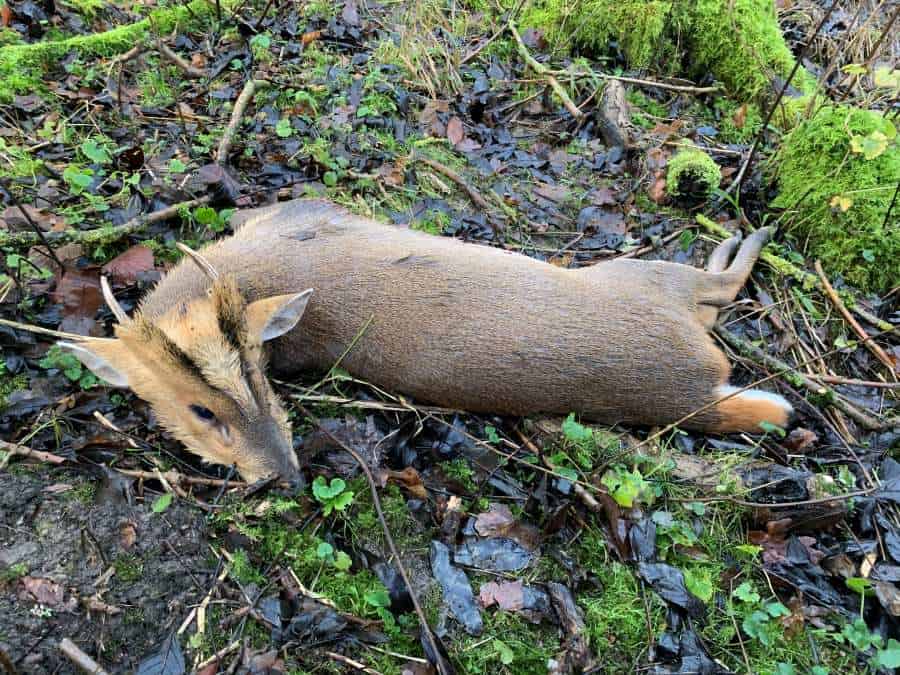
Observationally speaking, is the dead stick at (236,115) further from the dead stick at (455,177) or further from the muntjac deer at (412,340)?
the dead stick at (455,177)

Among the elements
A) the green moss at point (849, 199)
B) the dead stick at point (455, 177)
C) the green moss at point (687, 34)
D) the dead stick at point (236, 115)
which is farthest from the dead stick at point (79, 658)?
the green moss at point (687, 34)

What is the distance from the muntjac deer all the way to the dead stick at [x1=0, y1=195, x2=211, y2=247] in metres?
0.49

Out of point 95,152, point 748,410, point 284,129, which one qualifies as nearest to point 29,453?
point 95,152

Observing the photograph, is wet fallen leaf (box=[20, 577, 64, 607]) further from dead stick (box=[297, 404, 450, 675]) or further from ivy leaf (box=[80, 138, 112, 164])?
ivy leaf (box=[80, 138, 112, 164])

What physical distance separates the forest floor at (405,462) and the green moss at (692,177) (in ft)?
0.38

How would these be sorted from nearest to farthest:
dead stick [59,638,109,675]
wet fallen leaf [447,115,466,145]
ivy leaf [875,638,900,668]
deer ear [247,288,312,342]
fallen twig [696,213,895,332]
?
dead stick [59,638,109,675], ivy leaf [875,638,900,668], deer ear [247,288,312,342], fallen twig [696,213,895,332], wet fallen leaf [447,115,466,145]

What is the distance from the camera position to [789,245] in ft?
15.7

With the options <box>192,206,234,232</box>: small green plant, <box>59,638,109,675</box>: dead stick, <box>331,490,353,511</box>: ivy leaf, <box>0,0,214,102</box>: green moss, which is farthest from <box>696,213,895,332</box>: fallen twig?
<box>0,0,214,102</box>: green moss

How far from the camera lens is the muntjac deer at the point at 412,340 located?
11.0ft

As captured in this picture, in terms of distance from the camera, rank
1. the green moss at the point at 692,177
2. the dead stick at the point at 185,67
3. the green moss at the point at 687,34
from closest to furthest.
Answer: the green moss at the point at 692,177 → the dead stick at the point at 185,67 → the green moss at the point at 687,34

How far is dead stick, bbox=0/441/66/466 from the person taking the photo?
10.0 feet

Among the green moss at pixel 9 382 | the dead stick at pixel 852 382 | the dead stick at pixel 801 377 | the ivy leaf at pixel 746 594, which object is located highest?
the dead stick at pixel 852 382

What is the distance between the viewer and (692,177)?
4941 mm

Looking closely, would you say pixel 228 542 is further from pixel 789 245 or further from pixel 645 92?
pixel 645 92
